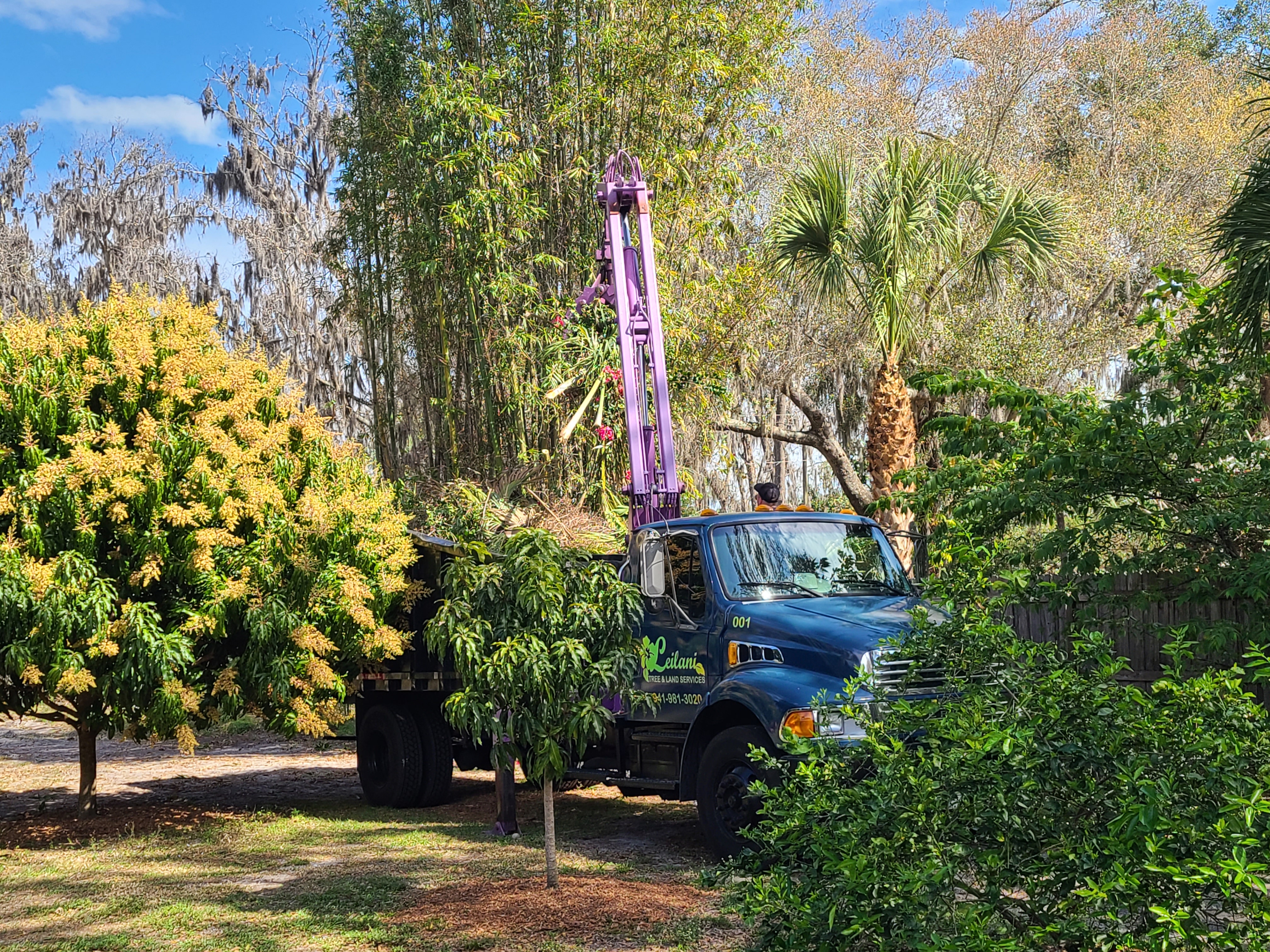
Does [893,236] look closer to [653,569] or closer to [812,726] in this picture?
[653,569]

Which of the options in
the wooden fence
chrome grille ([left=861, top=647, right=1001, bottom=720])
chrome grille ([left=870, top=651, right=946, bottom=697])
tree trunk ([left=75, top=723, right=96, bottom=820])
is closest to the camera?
chrome grille ([left=861, top=647, right=1001, bottom=720])

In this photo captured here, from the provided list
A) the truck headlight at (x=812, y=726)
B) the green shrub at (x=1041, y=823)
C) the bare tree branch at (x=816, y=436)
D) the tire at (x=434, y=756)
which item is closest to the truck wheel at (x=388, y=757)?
the tire at (x=434, y=756)

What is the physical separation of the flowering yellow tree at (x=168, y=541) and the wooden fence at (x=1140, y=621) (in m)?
5.51

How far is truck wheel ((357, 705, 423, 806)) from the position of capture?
1101 centimetres

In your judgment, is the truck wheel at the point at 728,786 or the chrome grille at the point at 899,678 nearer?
the chrome grille at the point at 899,678

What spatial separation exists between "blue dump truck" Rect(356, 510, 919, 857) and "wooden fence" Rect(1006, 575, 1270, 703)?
108 centimetres

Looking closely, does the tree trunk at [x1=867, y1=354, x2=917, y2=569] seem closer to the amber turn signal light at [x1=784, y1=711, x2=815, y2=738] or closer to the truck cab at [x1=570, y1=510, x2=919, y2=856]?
the truck cab at [x1=570, y1=510, x2=919, y2=856]

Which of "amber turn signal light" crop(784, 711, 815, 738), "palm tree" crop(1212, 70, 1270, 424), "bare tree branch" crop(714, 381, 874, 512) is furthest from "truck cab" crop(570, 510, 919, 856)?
"bare tree branch" crop(714, 381, 874, 512)

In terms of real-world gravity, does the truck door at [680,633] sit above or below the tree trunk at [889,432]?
below

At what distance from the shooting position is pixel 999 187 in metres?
15.7

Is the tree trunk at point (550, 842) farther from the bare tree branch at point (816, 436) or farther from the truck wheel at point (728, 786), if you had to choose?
Answer: the bare tree branch at point (816, 436)

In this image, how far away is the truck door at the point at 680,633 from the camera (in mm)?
8500

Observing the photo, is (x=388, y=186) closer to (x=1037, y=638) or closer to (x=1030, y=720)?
(x=1037, y=638)

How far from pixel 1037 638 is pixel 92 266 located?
110 ft
